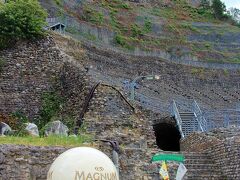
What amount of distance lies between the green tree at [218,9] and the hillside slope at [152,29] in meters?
1.83

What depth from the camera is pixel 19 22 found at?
70.8ft

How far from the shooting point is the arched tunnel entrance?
26.4 metres

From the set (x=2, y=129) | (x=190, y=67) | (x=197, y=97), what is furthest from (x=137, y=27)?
(x=2, y=129)

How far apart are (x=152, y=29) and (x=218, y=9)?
1401 cm

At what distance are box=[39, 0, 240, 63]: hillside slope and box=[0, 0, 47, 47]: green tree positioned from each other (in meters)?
8.84

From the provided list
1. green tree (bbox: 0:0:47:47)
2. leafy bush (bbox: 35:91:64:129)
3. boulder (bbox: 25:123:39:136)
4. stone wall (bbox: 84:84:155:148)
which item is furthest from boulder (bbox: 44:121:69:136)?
green tree (bbox: 0:0:47:47)

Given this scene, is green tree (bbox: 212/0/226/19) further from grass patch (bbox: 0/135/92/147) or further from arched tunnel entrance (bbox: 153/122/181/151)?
grass patch (bbox: 0/135/92/147)

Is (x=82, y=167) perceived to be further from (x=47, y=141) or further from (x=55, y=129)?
(x=55, y=129)

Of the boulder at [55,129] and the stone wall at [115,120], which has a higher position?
the stone wall at [115,120]

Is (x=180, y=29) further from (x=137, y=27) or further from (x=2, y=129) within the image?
(x=2, y=129)

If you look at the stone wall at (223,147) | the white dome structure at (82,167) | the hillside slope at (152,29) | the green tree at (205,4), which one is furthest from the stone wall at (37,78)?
the green tree at (205,4)

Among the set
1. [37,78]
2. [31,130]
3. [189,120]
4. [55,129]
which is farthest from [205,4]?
[31,130]

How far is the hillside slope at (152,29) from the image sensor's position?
36188 millimetres

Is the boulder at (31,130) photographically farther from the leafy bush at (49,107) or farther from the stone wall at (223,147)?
the stone wall at (223,147)
